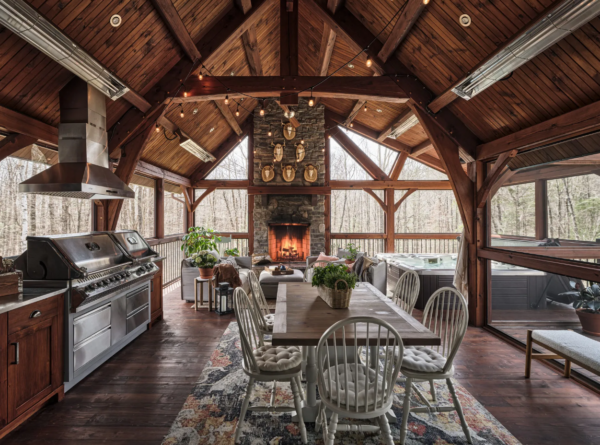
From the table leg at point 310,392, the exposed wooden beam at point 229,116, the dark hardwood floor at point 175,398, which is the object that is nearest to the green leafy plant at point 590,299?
the dark hardwood floor at point 175,398

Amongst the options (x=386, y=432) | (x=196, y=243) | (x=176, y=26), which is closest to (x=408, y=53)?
(x=176, y=26)

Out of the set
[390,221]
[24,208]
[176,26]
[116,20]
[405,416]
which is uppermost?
[176,26]

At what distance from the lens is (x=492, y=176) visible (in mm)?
4340

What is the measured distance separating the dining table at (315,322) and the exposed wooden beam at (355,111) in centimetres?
479

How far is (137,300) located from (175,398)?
64.1 inches

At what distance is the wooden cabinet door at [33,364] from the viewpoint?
2230mm

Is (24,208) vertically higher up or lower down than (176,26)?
lower down

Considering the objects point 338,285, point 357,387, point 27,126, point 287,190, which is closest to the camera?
point 357,387

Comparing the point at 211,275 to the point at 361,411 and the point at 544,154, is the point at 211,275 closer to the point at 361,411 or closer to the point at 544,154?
the point at 361,411

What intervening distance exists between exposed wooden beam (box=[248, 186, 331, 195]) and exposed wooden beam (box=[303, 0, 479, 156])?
3.89 metres

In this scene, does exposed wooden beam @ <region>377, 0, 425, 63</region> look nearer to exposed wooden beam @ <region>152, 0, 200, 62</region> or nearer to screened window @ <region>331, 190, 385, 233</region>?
exposed wooden beam @ <region>152, 0, 200, 62</region>

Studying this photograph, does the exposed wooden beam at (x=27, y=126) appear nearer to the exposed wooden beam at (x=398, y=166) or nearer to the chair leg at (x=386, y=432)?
the chair leg at (x=386, y=432)

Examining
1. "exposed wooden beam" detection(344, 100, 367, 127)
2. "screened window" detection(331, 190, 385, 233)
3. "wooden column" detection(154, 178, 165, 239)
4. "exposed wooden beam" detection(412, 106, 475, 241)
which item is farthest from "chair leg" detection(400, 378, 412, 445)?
"screened window" detection(331, 190, 385, 233)

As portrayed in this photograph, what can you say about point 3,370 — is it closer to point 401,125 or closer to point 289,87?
point 289,87
